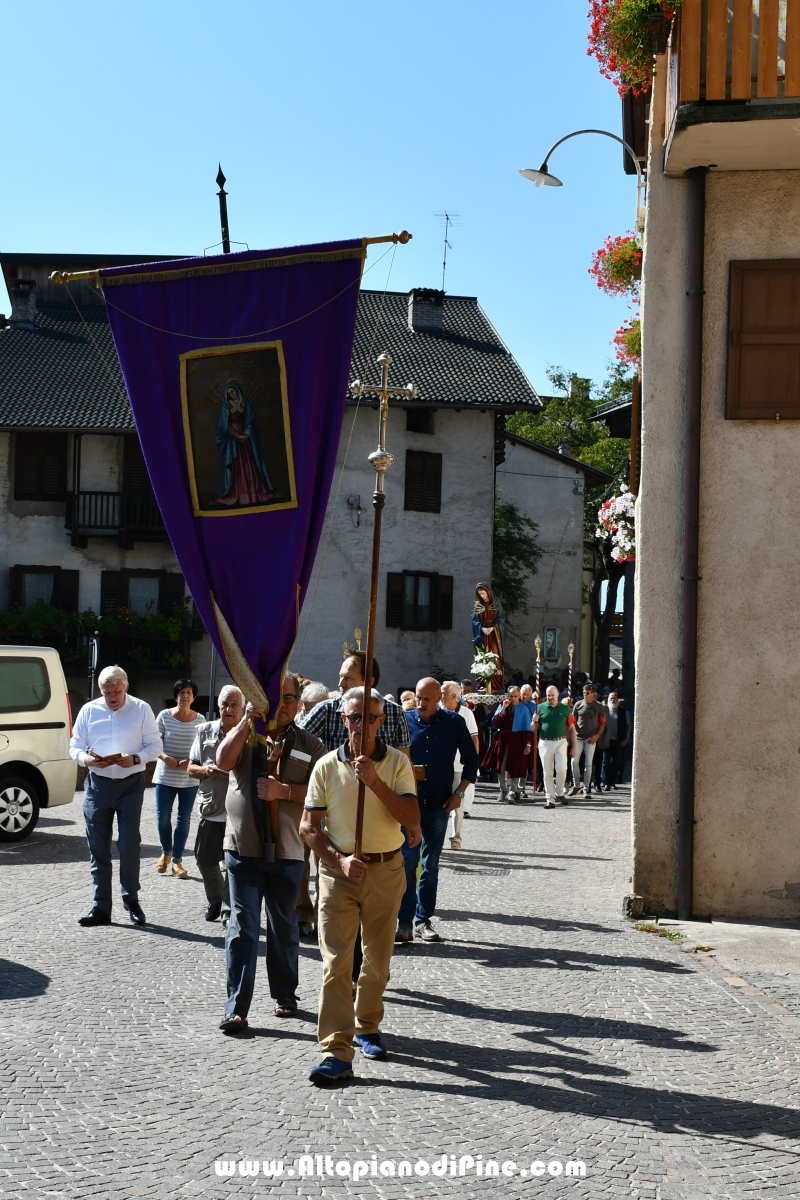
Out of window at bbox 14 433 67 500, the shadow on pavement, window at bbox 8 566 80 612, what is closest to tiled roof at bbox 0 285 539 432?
window at bbox 14 433 67 500

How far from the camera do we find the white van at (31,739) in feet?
54.0

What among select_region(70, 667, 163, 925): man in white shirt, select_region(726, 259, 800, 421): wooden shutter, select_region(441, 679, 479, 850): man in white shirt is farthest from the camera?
select_region(441, 679, 479, 850): man in white shirt

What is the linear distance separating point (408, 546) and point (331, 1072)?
1404 inches

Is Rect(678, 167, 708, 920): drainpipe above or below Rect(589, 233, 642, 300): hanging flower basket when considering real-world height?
below

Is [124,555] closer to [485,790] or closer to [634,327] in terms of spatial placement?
[485,790]

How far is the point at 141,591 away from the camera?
4250 cm

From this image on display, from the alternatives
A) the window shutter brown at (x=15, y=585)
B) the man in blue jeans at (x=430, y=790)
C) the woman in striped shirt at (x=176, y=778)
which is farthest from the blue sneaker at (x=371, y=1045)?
the window shutter brown at (x=15, y=585)

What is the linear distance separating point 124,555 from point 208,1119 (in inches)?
1480

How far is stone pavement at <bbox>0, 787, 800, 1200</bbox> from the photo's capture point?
5.29m

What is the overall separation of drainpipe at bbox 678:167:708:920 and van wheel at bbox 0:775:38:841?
26.5 feet

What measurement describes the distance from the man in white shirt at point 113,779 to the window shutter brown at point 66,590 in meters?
31.4

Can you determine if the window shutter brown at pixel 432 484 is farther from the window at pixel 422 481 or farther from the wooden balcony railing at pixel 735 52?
the wooden balcony railing at pixel 735 52

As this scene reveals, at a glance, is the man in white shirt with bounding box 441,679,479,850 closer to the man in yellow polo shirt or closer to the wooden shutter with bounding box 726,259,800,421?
the wooden shutter with bounding box 726,259,800,421

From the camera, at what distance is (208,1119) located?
19.1 feet
